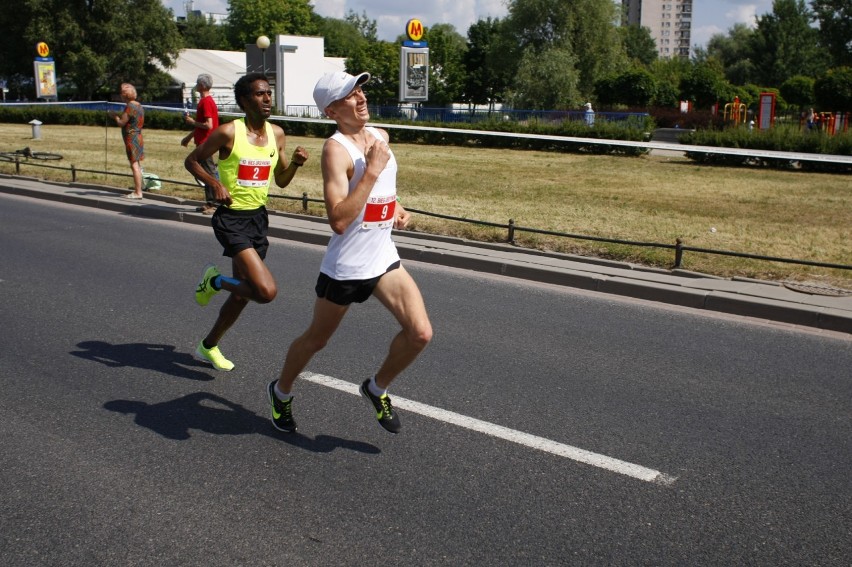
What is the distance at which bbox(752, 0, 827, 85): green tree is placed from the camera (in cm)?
9444

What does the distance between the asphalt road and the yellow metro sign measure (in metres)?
25.9

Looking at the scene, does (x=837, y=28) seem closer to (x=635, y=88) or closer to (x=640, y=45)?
(x=640, y=45)

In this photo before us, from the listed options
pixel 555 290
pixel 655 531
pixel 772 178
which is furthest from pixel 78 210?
pixel 772 178

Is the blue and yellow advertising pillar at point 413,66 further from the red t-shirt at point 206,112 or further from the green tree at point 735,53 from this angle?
the green tree at point 735,53

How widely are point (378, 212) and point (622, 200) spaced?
12189mm

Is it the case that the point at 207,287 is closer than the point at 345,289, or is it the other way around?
the point at 345,289

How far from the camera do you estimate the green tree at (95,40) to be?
64875mm

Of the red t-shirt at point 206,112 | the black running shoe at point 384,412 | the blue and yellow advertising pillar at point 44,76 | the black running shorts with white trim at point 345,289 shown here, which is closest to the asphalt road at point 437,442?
the black running shoe at point 384,412

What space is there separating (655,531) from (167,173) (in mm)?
17272

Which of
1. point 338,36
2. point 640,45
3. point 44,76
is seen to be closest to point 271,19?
point 338,36

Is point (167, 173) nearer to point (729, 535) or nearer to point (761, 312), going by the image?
point (761, 312)

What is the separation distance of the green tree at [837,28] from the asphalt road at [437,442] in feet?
319

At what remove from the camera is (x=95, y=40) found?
67.5 m

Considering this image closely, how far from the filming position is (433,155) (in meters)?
26.1
